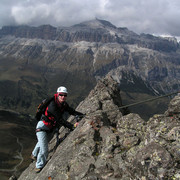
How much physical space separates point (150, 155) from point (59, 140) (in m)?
11.8

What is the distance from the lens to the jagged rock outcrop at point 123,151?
34.6 ft

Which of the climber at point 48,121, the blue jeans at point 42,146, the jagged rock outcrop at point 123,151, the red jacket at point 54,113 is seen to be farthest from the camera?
the blue jeans at point 42,146

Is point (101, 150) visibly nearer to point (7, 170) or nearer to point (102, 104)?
point (102, 104)

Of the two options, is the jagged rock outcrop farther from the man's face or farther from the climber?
the man's face

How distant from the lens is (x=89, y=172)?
13164 millimetres

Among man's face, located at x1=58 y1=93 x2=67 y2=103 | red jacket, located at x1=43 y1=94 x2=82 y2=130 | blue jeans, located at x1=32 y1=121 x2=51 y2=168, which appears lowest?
blue jeans, located at x1=32 y1=121 x2=51 y2=168

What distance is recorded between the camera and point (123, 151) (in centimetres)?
1423

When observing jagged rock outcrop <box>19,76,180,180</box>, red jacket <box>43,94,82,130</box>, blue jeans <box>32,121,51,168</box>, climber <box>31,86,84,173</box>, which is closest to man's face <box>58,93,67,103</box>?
climber <box>31,86,84,173</box>

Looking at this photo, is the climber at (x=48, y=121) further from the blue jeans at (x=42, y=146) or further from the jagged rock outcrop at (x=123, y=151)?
the jagged rock outcrop at (x=123, y=151)

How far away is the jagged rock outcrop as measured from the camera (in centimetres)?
1054

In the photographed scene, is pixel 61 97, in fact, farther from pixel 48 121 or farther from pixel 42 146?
pixel 42 146

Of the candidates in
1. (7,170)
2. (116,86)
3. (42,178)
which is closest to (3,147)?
(7,170)

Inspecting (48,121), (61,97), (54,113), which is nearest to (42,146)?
(48,121)

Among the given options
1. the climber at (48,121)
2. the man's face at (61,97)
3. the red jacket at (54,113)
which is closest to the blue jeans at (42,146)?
the climber at (48,121)
